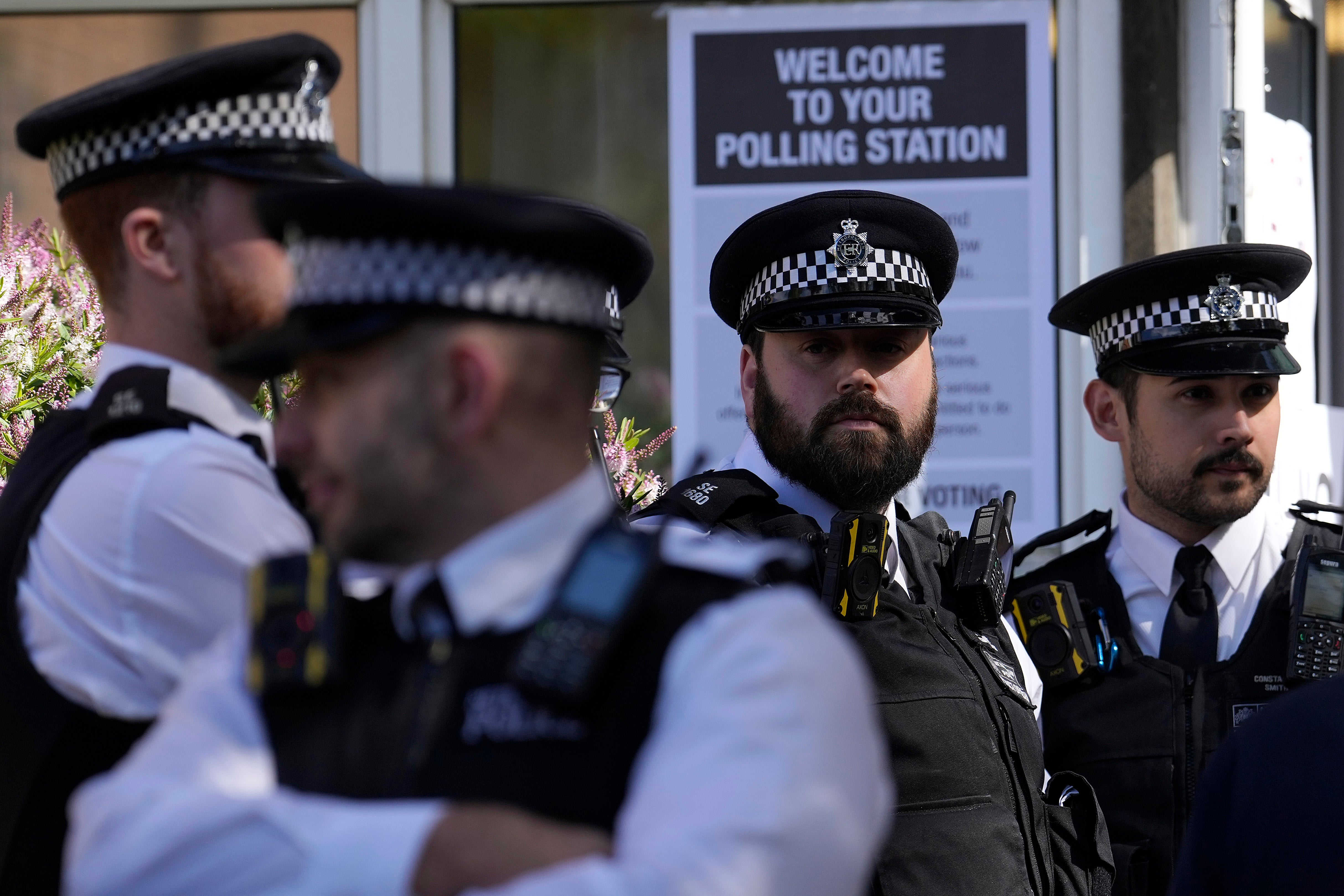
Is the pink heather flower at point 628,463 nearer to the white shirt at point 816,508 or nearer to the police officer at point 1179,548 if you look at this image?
the white shirt at point 816,508

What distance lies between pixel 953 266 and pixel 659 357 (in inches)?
73.5

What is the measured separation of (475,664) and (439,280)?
37 centimetres

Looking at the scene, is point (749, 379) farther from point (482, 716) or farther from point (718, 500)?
point (482, 716)

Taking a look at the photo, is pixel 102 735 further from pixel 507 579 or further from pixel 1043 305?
pixel 1043 305

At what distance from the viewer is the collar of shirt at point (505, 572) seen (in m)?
1.38

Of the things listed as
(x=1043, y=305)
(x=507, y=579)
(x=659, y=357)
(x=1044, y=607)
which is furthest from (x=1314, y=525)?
(x=507, y=579)

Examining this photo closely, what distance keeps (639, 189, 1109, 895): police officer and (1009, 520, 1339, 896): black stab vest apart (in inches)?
6.1

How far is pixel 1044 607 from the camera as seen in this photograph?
323 centimetres

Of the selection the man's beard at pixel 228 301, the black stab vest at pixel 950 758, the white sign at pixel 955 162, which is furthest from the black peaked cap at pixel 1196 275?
the man's beard at pixel 228 301

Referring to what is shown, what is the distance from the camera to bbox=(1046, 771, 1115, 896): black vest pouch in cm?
271

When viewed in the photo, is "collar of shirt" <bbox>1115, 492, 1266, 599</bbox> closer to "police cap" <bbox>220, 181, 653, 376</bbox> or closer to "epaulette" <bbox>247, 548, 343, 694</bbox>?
"police cap" <bbox>220, 181, 653, 376</bbox>

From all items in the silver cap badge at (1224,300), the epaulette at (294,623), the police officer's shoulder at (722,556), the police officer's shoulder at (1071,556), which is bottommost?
the police officer's shoulder at (1071,556)

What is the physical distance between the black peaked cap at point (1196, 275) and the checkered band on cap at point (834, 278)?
0.62m

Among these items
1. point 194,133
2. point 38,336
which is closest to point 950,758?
point 194,133
